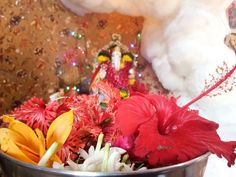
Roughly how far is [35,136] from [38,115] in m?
0.04

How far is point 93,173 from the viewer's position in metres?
0.43

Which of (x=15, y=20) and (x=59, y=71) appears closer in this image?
(x=15, y=20)

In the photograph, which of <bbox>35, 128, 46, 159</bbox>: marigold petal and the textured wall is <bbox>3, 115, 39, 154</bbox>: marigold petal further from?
the textured wall

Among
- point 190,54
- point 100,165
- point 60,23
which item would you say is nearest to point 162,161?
point 100,165

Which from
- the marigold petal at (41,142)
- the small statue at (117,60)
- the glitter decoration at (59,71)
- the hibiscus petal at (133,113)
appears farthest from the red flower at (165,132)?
the glitter decoration at (59,71)

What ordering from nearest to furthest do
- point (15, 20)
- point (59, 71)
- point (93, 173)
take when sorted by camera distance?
1. point (93, 173)
2. point (15, 20)
3. point (59, 71)

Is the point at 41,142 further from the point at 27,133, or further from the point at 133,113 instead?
the point at 133,113

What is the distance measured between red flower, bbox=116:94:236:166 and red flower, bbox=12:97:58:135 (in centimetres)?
11

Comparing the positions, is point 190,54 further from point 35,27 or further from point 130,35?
point 35,27

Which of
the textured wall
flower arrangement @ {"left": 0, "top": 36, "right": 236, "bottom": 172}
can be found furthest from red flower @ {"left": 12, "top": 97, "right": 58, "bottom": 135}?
the textured wall

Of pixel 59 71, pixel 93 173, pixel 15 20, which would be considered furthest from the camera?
pixel 59 71

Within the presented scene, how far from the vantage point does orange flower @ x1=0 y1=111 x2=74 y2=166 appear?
499mm

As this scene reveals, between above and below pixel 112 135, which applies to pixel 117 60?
above

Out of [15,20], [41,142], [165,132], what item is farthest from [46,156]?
[15,20]
